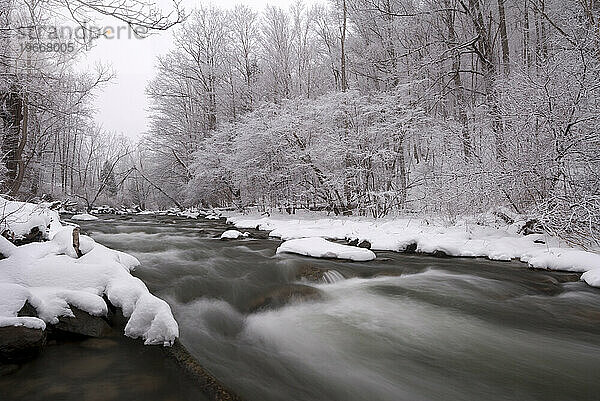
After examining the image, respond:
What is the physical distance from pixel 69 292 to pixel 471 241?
25.6ft

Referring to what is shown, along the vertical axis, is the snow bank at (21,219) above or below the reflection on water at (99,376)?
above

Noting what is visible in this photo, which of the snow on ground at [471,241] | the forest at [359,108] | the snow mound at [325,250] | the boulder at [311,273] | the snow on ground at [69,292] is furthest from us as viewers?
the snow mound at [325,250]

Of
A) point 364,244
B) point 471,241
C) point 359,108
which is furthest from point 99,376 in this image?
point 359,108

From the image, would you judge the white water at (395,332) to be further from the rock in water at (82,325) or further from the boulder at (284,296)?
the rock in water at (82,325)

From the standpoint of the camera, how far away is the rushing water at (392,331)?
2758mm

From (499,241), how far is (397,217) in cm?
513

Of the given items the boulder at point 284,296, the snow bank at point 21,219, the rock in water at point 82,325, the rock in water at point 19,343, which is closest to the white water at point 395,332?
the boulder at point 284,296

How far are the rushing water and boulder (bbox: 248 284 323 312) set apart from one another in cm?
12

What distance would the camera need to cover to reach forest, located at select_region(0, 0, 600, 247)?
6.58 m

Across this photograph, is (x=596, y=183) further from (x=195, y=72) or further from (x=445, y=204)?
(x=195, y=72)

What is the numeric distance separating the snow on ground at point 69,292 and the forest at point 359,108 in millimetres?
2288

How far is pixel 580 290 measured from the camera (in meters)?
4.90

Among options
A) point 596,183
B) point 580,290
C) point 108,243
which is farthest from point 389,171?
point 108,243

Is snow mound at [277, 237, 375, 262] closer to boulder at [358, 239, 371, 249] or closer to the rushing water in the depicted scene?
the rushing water
